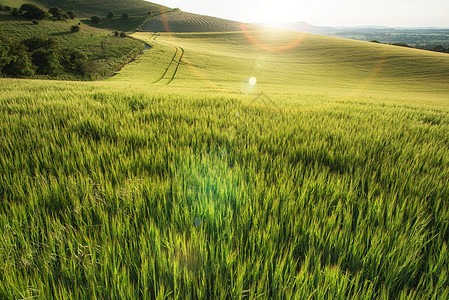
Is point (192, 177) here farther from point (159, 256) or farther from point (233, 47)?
point (233, 47)

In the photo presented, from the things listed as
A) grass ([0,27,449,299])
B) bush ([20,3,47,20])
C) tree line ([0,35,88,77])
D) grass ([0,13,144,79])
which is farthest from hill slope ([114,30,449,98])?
bush ([20,3,47,20])

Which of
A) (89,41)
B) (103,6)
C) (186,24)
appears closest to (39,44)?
(89,41)

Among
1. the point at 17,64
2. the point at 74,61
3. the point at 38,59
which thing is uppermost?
the point at 74,61

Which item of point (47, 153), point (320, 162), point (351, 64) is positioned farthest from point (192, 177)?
point (351, 64)

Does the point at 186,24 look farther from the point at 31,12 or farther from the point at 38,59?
the point at 38,59

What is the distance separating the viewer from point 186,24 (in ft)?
225

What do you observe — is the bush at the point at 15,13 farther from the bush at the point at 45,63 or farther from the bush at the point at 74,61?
the bush at the point at 45,63

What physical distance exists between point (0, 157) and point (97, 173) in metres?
0.73

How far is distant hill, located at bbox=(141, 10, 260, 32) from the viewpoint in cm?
6444

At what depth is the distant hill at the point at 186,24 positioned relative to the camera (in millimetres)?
64438

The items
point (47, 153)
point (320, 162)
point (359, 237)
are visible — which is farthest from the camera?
point (320, 162)

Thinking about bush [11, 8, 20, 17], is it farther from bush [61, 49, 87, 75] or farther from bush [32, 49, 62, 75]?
bush [32, 49, 62, 75]

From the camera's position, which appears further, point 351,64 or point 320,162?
point 351,64

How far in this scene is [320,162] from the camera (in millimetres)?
1625
